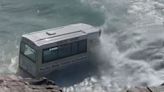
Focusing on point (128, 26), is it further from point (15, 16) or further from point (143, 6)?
point (15, 16)

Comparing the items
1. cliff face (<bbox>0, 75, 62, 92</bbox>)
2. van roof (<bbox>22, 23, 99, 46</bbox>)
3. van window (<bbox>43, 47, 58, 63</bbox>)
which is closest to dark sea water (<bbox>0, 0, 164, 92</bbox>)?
van window (<bbox>43, 47, 58, 63</bbox>)

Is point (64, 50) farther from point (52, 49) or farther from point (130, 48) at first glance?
point (130, 48)

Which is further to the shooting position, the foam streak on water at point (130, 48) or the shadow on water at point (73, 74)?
the foam streak on water at point (130, 48)

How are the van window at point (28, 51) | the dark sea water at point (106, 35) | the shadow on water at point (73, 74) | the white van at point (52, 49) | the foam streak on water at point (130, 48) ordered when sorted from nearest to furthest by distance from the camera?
1. the white van at point (52, 49)
2. the van window at point (28, 51)
3. the shadow on water at point (73, 74)
4. the foam streak on water at point (130, 48)
5. the dark sea water at point (106, 35)

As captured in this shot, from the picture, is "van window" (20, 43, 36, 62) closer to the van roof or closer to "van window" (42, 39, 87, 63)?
the van roof

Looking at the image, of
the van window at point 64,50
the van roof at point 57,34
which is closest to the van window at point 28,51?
the van roof at point 57,34

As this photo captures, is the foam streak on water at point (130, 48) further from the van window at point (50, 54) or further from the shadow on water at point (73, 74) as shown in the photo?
the van window at point (50, 54)

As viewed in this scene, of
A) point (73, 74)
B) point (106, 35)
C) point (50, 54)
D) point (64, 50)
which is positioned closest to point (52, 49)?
point (50, 54)

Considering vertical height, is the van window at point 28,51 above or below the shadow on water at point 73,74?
above
